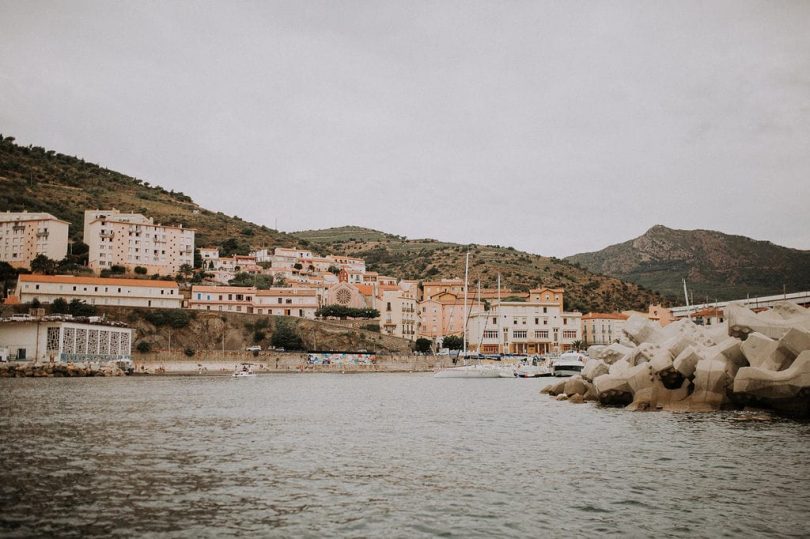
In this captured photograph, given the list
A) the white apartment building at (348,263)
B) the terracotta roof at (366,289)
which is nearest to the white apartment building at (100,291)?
the terracotta roof at (366,289)

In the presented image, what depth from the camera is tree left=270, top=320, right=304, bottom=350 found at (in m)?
92.2

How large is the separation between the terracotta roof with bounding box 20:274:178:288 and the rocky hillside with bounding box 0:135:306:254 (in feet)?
108

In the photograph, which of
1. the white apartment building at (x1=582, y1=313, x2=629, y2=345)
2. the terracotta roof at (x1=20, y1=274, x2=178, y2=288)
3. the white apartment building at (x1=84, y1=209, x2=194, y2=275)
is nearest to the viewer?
the terracotta roof at (x1=20, y1=274, x2=178, y2=288)

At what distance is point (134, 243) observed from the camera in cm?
11306

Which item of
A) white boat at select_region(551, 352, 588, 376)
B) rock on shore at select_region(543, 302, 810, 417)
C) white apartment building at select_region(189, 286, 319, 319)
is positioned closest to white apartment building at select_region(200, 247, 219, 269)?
white apartment building at select_region(189, 286, 319, 319)

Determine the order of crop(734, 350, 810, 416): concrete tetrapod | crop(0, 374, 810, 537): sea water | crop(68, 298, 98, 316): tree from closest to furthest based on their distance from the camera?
crop(0, 374, 810, 537): sea water → crop(734, 350, 810, 416): concrete tetrapod → crop(68, 298, 98, 316): tree

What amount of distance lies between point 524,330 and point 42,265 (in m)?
77.0

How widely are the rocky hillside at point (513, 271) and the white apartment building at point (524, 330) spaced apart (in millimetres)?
17295

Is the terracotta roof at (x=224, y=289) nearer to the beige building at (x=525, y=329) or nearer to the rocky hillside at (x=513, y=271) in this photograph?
the beige building at (x=525, y=329)

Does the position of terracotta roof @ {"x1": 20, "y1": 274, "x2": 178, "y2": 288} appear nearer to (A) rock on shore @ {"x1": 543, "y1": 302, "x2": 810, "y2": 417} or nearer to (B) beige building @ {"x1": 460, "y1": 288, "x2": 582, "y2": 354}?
(B) beige building @ {"x1": 460, "y1": 288, "x2": 582, "y2": 354}

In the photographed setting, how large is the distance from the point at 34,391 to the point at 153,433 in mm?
26688

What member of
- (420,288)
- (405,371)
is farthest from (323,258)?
(405,371)

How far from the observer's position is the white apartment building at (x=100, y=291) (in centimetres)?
8694

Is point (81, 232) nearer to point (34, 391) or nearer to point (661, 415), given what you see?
point (34, 391)
